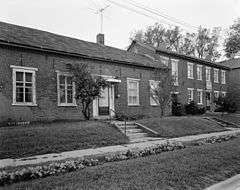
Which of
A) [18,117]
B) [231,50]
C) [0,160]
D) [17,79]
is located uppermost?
→ [231,50]

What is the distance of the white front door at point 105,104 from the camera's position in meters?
19.2

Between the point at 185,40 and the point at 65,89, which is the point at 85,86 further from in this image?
the point at 185,40

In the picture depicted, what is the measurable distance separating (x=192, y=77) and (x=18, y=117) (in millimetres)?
22148

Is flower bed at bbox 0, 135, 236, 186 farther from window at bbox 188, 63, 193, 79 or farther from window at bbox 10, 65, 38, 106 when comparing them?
window at bbox 188, 63, 193, 79

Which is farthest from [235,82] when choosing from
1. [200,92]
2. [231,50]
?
[231,50]

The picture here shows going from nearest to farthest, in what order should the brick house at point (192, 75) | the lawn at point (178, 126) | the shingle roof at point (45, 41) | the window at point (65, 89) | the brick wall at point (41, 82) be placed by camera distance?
the brick wall at point (41, 82), the lawn at point (178, 126), the shingle roof at point (45, 41), the window at point (65, 89), the brick house at point (192, 75)

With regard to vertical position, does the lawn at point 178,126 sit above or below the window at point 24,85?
below

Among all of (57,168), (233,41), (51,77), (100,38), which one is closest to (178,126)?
(51,77)

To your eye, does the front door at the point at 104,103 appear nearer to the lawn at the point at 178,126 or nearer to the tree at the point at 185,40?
the lawn at the point at 178,126

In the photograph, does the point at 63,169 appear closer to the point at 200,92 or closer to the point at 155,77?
the point at 155,77

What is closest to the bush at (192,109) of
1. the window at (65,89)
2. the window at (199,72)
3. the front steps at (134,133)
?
the window at (199,72)

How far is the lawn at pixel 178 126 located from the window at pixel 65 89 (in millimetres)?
4757

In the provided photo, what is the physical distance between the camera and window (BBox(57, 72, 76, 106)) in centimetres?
1709

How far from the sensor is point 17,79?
50.3 ft
